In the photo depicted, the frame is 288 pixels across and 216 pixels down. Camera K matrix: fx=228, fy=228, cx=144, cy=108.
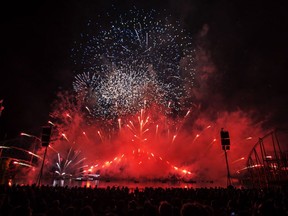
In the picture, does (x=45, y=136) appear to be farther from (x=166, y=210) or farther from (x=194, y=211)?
(x=194, y=211)

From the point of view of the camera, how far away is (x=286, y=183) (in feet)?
80.2

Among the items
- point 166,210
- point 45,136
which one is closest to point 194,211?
point 166,210

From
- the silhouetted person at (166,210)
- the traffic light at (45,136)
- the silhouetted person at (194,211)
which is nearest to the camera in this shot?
the silhouetted person at (194,211)

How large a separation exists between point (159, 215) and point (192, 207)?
1.81 m

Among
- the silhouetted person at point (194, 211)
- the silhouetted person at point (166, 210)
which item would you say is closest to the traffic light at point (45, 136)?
the silhouetted person at point (166, 210)

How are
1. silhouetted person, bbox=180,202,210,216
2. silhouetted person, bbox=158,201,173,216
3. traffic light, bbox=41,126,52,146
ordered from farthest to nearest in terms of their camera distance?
traffic light, bbox=41,126,52,146 → silhouetted person, bbox=158,201,173,216 → silhouetted person, bbox=180,202,210,216

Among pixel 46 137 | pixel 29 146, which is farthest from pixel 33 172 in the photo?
pixel 46 137

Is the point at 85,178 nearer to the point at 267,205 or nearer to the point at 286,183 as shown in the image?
the point at 286,183

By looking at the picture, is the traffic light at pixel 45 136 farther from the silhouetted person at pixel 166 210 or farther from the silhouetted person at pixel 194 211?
the silhouetted person at pixel 194 211

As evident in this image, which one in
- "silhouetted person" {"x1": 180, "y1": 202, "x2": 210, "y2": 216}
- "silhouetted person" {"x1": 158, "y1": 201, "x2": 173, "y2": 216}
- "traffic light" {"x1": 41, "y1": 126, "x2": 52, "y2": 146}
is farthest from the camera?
"traffic light" {"x1": 41, "y1": 126, "x2": 52, "y2": 146}

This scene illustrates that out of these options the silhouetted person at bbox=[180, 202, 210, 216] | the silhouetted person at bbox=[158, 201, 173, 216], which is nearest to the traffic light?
the silhouetted person at bbox=[158, 201, 173, 216]

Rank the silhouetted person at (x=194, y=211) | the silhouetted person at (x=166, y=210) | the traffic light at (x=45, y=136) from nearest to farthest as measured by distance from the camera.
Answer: the silhouetted person at (x=194, y=211)
the silhouetted person at (x=166, y=210)
the traffic light at (x=45, y=136)

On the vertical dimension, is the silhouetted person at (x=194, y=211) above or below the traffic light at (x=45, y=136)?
below

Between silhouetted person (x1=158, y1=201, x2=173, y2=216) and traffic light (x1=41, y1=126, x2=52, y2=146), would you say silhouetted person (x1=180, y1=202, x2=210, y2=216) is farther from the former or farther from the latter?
traffic light (x1=41, y1=126, x2=52, y2=146)
